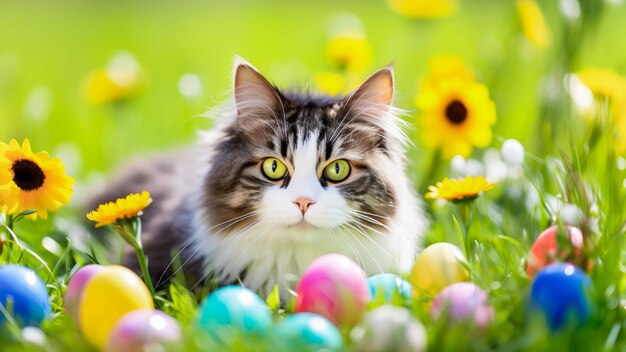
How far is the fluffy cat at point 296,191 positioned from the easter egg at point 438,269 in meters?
0.20

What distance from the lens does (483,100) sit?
2.48 meters

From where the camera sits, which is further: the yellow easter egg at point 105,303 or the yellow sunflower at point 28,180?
the yellow sunflower at point 28,180

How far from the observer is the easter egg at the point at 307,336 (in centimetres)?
141

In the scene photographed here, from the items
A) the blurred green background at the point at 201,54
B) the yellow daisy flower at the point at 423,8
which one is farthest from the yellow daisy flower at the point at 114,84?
the yellow daisy flower at the point at 423,8

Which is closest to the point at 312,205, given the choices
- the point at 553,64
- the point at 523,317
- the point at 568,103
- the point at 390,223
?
the point at 390,223

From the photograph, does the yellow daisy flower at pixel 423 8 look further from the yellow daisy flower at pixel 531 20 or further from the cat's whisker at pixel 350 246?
the cat's whisker at pixel 350 246

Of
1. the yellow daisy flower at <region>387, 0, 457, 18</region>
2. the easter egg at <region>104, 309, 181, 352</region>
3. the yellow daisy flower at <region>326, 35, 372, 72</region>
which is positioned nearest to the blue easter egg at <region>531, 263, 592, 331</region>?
the easter egg at <region>104, 309, 181, 352</region>

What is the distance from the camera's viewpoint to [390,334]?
1.38 meters

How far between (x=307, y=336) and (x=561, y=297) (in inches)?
19.9

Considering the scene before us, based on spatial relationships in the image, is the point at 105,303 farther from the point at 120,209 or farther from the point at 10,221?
the point at 10,221

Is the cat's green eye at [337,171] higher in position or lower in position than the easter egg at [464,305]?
higher

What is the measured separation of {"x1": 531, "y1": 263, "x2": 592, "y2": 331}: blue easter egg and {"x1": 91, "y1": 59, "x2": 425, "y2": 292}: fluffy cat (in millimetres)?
533

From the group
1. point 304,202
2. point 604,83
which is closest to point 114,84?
point 304,202

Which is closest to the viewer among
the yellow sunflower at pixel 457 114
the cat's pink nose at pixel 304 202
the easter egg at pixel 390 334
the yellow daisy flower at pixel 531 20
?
the easter egg at pixel 390 334
